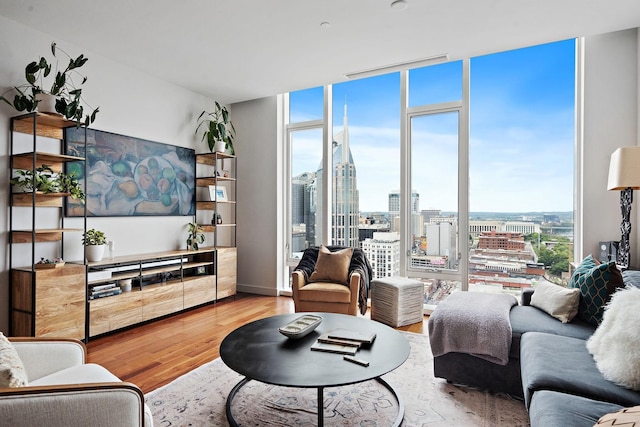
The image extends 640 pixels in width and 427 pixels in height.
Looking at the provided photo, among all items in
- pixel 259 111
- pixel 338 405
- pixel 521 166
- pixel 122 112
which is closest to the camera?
pixel 338 405

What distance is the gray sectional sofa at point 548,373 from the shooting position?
140 centimetres

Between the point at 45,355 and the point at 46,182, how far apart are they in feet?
6.71

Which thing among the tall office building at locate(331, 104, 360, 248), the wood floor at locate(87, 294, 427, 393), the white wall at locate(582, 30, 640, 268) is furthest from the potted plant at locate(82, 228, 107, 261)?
the white wall at locate(582, 30, 640, 268)

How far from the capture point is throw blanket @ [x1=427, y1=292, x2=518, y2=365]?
7.42 ft

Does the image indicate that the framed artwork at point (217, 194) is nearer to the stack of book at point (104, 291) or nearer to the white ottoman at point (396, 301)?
the stack of book at point (104, 291)

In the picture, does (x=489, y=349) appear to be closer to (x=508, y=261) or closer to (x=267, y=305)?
(x=508, y=261)

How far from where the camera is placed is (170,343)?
332 cm

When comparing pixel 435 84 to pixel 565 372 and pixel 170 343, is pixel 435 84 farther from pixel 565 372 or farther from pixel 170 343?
pixel 170 343

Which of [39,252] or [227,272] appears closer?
[39,252]

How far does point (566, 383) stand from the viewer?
158 cm

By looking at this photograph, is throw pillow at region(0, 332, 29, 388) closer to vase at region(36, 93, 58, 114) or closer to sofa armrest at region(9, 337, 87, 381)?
sofa armrest at region(9, 337, 87, 381)

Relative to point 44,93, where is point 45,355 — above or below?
below

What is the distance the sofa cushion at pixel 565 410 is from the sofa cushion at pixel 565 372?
63 millimetres

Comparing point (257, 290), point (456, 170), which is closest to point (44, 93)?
Answer: point (257, 290)
